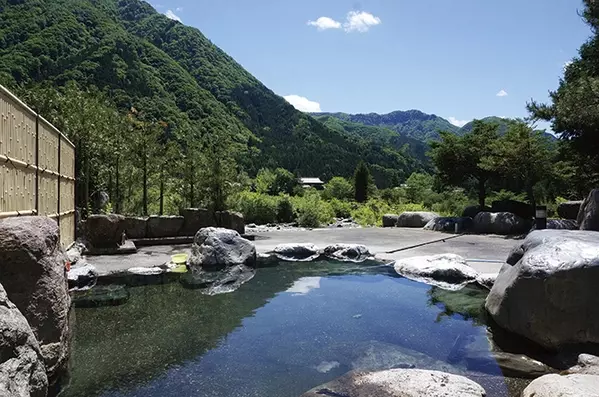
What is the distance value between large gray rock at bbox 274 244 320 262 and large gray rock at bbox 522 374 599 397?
7747 mm

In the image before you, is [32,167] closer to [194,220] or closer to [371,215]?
[194,220]

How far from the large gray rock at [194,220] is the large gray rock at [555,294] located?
9.68 m

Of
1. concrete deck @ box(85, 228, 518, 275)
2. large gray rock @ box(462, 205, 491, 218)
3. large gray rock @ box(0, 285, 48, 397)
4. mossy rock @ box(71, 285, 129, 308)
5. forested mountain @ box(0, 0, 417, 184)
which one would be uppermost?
forested mountain @ box(0, 0, 417, 184)

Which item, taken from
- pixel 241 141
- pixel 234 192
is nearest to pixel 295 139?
pixel 241 141

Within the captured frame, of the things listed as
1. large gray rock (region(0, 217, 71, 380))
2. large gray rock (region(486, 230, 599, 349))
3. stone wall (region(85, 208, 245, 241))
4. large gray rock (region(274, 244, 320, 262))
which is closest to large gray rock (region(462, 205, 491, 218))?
large gray rock (region(274, 244, 320, 262))

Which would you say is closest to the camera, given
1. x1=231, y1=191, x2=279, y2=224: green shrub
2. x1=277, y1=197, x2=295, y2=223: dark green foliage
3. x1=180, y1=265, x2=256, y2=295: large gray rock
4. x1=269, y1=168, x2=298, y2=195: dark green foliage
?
x1=180, y1=265, x2=256, y2=295: large gray rock

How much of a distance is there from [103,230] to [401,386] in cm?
897

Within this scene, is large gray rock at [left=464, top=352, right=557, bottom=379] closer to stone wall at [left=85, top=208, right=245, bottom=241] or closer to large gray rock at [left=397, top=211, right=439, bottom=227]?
stone wall at [left=85, top=208, right=245, bottom=241]

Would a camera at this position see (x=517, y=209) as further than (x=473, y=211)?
No

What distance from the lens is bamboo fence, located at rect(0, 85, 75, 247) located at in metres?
6.00

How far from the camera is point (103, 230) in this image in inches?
425

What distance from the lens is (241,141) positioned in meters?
65.2

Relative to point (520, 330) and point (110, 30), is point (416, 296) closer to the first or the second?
point (520, 330)

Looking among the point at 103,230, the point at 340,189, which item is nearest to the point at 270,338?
the point at 103,230
